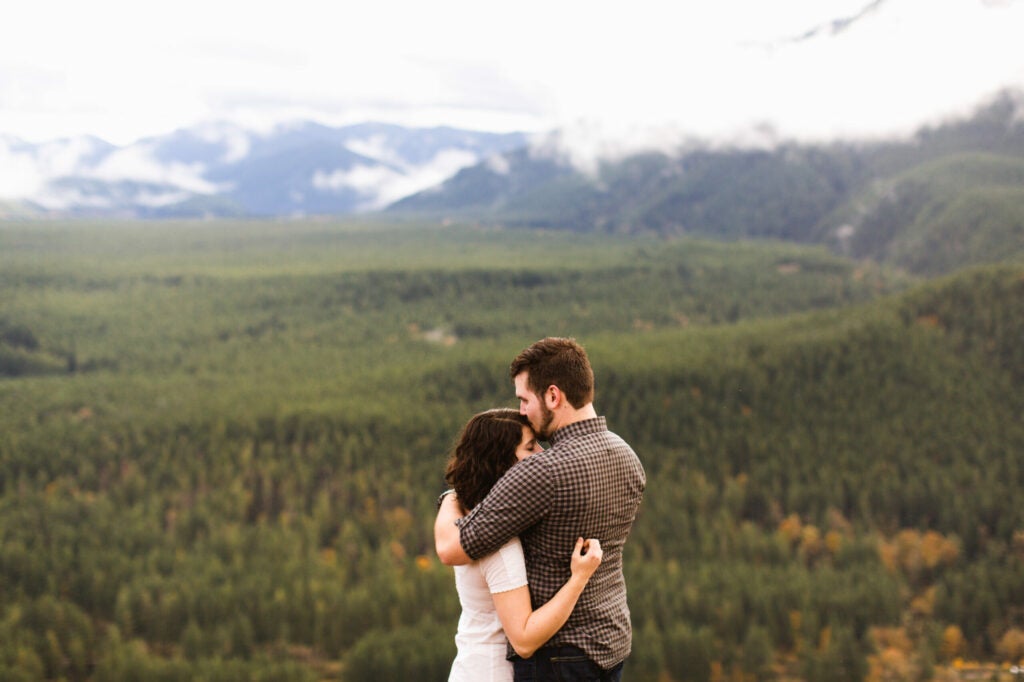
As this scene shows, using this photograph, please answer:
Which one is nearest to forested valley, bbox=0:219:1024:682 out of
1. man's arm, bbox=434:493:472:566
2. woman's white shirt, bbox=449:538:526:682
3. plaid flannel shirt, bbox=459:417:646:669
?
plaid flannel shirt, bbox=459:417:646:669

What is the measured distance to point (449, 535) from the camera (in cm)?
648

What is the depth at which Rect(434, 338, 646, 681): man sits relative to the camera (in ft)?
20.8

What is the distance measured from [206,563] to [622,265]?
12632cm

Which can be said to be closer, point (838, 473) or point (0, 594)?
point (0, 594)

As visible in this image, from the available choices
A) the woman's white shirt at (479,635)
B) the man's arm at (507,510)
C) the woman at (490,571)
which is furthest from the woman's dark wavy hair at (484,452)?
the woman's white shirt at (479,635)

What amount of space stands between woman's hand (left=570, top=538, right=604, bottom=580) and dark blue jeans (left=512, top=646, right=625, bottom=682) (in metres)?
0.64

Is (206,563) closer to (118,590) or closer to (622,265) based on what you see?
(118,590)

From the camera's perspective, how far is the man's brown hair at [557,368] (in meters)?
6.69

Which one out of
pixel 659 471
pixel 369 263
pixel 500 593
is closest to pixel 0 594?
pixel 659 471

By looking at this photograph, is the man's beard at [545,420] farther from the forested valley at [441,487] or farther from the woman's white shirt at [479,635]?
the forested valley at [441,487]

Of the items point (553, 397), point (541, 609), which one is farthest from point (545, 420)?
point (541, 609)

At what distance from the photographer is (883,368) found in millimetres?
60344

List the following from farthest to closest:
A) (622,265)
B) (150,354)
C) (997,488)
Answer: (622,265) < (150,354) < (997,488)

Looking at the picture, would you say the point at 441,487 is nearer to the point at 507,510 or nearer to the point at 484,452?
the point at 484,452
